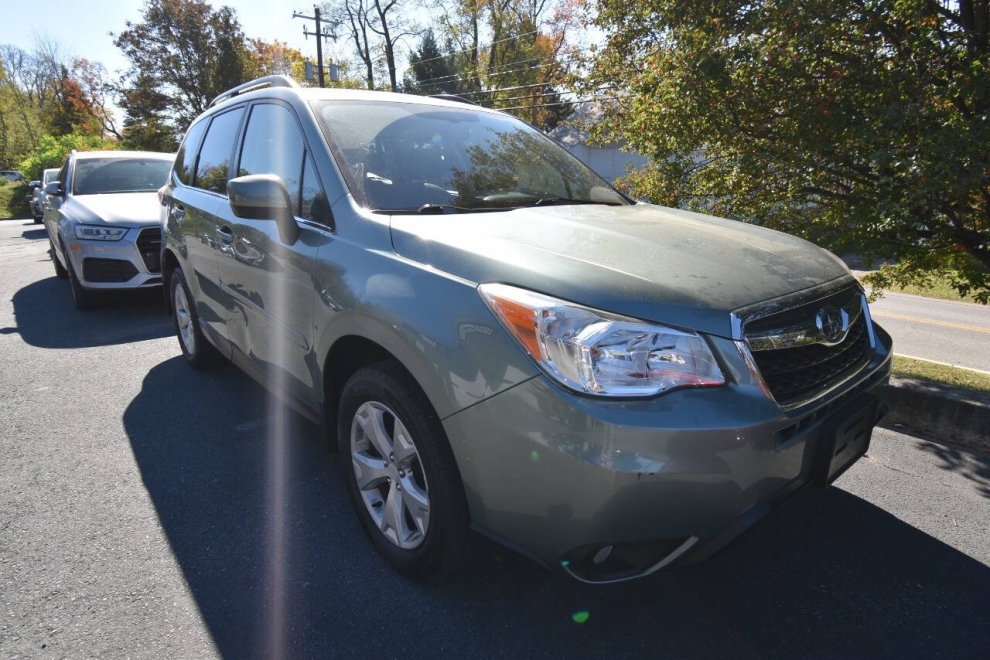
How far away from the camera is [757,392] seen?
5.87ft

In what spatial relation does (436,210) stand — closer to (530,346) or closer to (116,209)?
(530,346)

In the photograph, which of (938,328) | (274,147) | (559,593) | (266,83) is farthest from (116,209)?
(938,328)

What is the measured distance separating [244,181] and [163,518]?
1.56m

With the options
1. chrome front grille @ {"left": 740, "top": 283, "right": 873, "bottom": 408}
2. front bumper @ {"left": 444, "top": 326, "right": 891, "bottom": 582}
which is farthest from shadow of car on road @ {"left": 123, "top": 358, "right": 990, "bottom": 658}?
chrome front grille @ {"left": 740, "top": 283, "right": 873, "bottom": 408}

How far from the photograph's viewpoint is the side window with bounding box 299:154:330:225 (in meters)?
2.58

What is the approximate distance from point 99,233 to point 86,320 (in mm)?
942

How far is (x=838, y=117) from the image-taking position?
4.07 m

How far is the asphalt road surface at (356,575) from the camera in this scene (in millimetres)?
2088

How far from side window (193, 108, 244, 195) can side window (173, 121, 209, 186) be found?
0.15 metres

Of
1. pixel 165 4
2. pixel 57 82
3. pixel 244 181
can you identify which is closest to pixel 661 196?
pixel 244 181

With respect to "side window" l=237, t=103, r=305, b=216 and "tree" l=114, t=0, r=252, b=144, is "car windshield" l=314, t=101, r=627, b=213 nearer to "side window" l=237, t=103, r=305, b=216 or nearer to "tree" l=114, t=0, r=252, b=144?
"side window" l=237, t=103, r=305, b=216

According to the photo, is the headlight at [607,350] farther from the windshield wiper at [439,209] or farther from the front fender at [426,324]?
the windshield wiper at [439,209]

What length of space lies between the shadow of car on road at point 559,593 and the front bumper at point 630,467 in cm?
49

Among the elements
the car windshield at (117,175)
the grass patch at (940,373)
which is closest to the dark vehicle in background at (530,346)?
the grass patch at (940,373)
